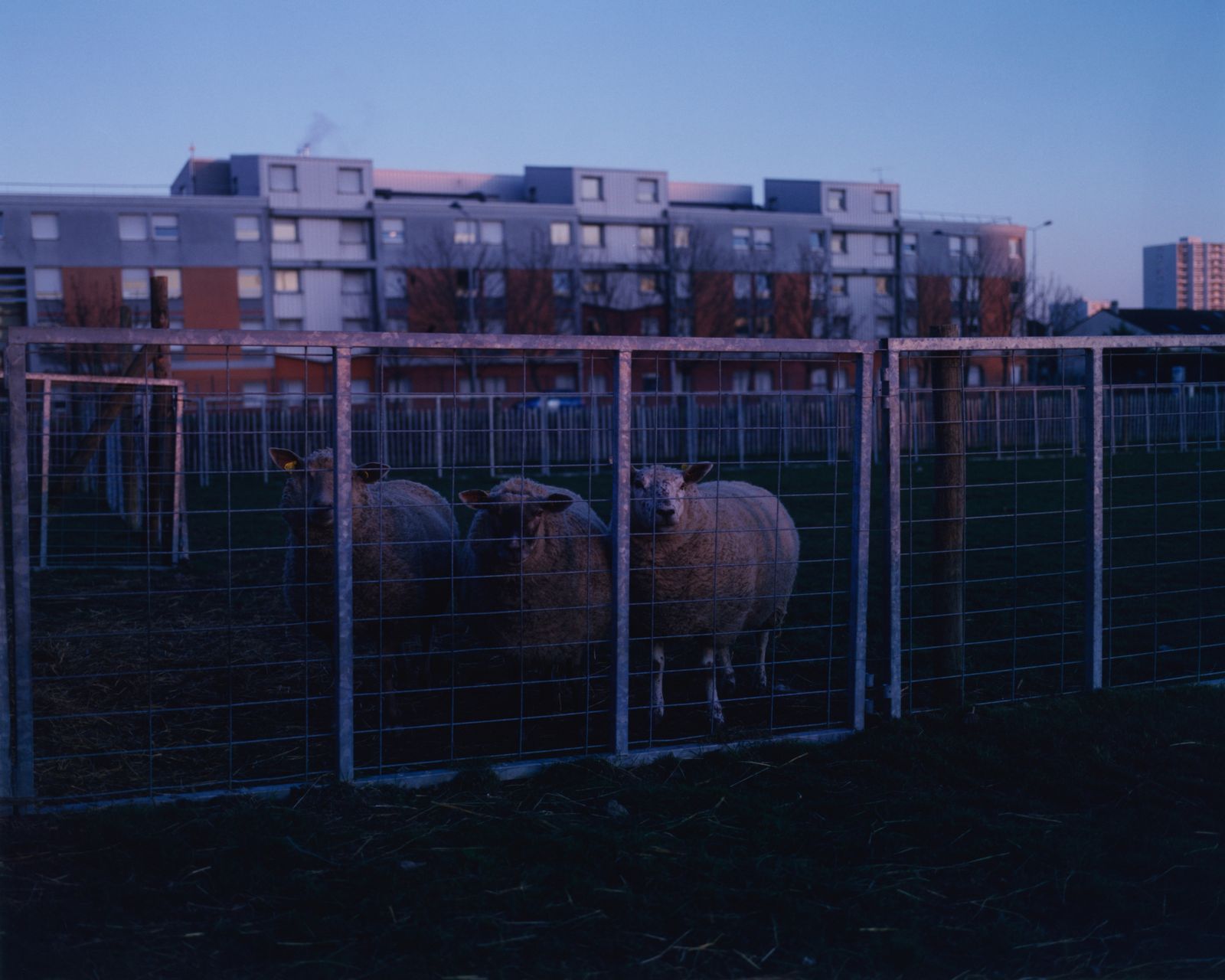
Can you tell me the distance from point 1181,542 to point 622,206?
46.5m

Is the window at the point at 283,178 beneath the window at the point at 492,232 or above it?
above

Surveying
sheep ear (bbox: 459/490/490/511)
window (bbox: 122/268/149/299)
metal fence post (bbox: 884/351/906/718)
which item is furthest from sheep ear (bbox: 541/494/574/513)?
window (bbox: 122/268/149/299)

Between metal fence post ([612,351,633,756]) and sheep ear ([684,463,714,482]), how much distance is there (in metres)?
0.92

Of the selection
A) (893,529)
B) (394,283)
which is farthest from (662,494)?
(394,283)

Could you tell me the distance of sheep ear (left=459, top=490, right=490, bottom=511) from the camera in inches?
222

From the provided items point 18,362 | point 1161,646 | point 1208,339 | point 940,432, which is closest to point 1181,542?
point 1161,646

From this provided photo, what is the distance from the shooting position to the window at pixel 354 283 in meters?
52.1

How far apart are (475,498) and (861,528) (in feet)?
6.79

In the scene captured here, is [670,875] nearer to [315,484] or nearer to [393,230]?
A: [315,484]

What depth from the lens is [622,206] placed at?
5559 centimetres

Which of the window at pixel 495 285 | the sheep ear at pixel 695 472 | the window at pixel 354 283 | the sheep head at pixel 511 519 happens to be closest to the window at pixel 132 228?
the window at pixel 354 283

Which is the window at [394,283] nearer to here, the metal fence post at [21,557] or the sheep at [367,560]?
the sheep at [367,560]

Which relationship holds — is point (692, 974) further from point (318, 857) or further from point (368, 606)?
point (368, 606)

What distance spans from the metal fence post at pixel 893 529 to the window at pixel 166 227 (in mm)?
49240
